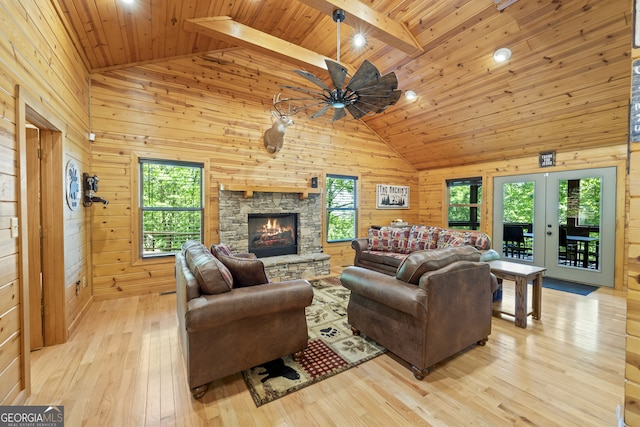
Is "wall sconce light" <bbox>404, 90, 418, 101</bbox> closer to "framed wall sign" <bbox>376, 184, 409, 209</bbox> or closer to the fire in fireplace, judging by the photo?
"framed wall sign" <bbox>376, 184, 409, 209</bbox>

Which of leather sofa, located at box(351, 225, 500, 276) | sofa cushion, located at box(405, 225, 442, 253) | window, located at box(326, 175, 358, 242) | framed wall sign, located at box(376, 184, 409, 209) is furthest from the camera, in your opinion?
framed wall sign, located at box(376, 184, 409, 209)

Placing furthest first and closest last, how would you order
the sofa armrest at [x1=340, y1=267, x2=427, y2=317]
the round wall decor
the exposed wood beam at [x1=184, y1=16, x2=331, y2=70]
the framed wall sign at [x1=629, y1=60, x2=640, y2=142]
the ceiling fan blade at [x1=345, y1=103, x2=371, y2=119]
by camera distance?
the exposed wood beam at [x1=184, y1=16, x2=331, y2=70] → the ceiling fan blade at [x1=345, y1=103, x2=371, y2=119] → the round wall decor → the sofa armrest at [x1=340, y1=267, x2=427, y2=317] → the framed wall sign at [x1=629, y1=60, x2=640, y2=142]

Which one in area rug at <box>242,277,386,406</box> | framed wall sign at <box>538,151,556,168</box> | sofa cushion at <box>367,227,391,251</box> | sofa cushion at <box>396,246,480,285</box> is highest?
framed wall sign at <box>538,151,556,168</box>

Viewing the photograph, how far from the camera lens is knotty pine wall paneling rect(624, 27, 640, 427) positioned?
1.22 m

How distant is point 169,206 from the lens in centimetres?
432

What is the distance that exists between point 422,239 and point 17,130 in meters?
4.97

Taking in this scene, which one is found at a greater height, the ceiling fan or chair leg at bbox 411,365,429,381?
the ceiling fan

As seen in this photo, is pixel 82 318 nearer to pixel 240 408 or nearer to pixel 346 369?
pixel 240 408

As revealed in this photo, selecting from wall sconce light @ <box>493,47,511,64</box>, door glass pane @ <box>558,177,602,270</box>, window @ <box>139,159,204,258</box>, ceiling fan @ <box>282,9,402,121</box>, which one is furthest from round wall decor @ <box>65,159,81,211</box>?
door glass pane @ <box>558,177,602,270</box>

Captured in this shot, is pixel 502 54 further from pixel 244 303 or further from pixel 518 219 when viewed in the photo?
pixel 244 303

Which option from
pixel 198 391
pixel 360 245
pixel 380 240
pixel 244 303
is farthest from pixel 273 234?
pixel 198 391

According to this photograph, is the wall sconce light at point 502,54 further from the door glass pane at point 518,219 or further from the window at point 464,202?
the window at point 464,202

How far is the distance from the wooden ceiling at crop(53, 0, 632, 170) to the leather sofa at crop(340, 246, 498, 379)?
277 cm

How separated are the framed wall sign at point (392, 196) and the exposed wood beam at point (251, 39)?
335 cm
